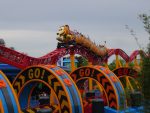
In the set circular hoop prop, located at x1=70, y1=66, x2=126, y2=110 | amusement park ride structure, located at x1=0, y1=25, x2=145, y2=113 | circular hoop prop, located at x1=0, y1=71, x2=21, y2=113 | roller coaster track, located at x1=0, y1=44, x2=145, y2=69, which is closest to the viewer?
circular hoop prop, located at x1=0, y1=71, x2=21, y2=113

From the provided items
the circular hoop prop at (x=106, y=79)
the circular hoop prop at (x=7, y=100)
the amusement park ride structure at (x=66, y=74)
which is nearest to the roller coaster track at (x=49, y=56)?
the amusement park ride structure at (x=66, y=74)

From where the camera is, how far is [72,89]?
38.8 feet

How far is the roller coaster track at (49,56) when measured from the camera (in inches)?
571

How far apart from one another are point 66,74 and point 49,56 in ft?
16.8

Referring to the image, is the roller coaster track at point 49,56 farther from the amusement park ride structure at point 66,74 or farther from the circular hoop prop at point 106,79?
the circular hoop prop at point 106,79

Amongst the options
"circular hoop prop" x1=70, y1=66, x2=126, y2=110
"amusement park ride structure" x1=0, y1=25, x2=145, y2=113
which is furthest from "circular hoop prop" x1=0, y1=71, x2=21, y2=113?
"circular hoop prop" x1=70, y1=66, x2=126, y2=110

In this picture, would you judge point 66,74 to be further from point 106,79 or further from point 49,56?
point 49,56

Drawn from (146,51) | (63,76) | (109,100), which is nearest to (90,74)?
(109,100)

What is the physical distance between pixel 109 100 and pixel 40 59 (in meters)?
3.47

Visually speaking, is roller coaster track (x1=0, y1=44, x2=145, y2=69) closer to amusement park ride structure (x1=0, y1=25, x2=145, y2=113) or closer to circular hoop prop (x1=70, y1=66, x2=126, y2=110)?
amusement park ride structure (x1=0, y1=25, x2=145, y2=113)

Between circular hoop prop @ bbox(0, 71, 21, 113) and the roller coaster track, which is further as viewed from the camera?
the roller coaster track

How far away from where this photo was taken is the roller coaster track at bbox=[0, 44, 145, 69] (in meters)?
14.5

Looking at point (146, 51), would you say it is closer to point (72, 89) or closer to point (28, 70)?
point (72, 89)

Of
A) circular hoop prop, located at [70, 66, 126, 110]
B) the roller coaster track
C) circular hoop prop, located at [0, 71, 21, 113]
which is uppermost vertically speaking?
the roller coaster track
